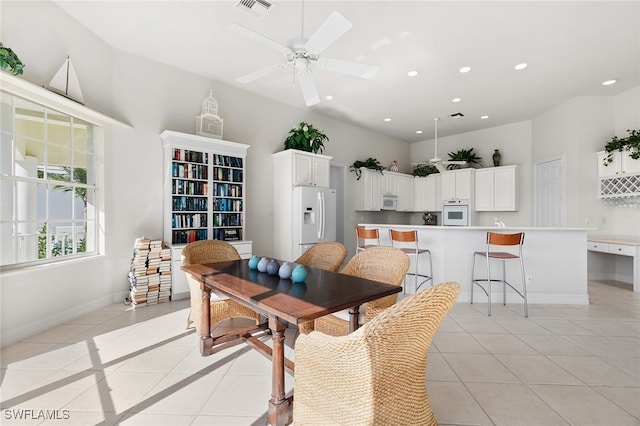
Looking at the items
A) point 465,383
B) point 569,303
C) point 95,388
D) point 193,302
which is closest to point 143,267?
Answer: point 193,302

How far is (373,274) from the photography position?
2324 millimetres

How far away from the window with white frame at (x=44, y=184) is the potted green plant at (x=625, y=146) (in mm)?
7707

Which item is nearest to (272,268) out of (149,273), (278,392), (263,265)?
(263,265)

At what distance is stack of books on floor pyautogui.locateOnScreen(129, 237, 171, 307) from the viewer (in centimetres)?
348

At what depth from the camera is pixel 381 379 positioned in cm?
113

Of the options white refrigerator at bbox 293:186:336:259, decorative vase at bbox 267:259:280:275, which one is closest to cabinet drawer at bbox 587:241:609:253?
white refrigerator at bbox 293:186:336:259

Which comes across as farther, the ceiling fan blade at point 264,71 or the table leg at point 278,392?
the ceiling fan blade at point 264,71

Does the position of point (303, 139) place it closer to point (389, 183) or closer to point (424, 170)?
point (389, 183)

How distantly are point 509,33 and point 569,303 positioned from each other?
3.48m

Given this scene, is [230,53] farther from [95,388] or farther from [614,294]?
[614,294]

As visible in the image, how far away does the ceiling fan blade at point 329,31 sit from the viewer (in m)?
1.93

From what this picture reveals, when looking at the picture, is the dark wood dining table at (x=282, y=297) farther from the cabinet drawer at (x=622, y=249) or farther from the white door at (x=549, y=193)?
the white door at (x=549, y=193)

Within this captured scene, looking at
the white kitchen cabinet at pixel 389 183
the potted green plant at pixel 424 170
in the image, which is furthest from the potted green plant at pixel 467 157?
the white kitchen cabinet at pixel 389 183

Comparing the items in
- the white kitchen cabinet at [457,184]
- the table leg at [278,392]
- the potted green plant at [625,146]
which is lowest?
the table leg at [278,392]
